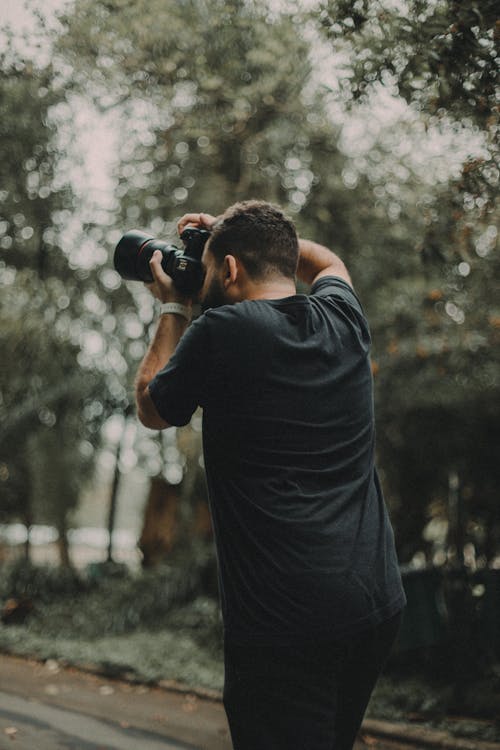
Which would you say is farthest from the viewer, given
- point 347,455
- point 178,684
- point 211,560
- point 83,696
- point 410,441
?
point 211,560

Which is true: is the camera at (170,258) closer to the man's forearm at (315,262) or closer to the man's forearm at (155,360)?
the man's forearm at (155,360)

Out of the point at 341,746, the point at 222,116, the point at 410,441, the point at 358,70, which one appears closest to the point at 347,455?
the point at 341,746

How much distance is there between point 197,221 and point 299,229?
5777mm

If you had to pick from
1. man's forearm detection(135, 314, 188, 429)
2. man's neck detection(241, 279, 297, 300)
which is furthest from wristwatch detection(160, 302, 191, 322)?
Result: man's neck detection(241, 279, 297, 300)

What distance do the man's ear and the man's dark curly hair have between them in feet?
0.07

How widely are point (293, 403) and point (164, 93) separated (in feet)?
17.3

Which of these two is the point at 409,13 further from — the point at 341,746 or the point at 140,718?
the point at 140,718

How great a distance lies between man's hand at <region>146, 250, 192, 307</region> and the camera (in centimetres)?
209

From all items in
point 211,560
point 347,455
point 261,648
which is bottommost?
point 211,560

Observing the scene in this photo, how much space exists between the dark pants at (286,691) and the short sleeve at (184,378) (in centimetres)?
57

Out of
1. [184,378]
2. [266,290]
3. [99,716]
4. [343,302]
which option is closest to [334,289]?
[343,302]

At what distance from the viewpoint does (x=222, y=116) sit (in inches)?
278

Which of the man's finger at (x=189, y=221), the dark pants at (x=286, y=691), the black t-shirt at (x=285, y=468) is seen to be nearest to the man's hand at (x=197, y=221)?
the man's finger at (x=189, y=221)

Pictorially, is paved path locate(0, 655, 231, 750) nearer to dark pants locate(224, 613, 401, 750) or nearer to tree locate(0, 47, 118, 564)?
dark pants locate(224, 613, 401, 750)
